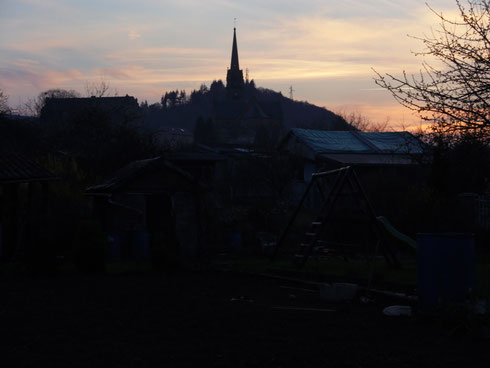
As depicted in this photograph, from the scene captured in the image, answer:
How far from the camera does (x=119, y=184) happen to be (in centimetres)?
1852

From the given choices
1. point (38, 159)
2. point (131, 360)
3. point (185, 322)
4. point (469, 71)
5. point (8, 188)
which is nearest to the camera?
point (131, 360)

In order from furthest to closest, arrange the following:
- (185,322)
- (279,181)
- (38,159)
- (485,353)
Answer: (279,181)
(38,159)
(185,322)
(485,353)

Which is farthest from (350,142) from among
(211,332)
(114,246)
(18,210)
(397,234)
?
(211,332)

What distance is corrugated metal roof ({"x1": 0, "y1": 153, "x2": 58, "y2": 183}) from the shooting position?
51.3 feet

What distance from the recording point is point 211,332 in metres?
7.28

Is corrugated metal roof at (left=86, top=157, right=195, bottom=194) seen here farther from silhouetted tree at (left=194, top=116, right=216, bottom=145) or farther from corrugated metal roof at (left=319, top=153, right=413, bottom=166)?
silhouetted tree at (left=194, top=116, right=216, bottom=145)

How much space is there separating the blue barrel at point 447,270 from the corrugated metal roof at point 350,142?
26.3m

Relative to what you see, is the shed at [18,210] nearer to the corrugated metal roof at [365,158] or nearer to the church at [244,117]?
the corrugated metal roof at [365,158]

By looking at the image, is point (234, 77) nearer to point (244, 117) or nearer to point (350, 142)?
point (244, 117)

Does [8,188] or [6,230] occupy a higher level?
[8,188]

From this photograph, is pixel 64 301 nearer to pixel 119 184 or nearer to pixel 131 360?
pixel 131 360

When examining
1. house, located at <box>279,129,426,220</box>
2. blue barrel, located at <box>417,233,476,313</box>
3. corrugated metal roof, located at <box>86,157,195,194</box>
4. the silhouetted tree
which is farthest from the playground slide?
the silhouetted tree

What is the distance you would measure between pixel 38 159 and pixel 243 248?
882cm

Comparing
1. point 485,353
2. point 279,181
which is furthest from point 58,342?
point 279,181
